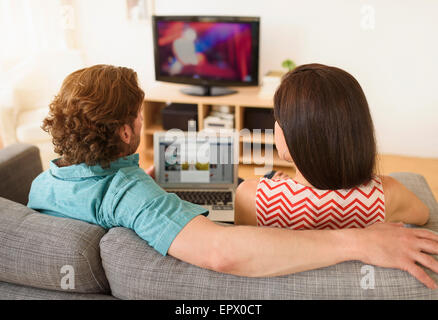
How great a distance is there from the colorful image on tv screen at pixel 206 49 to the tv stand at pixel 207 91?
12 centimetres

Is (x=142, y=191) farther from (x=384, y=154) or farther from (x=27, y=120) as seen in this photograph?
(x=384, y=154)

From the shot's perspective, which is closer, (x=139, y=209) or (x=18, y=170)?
(x=139, y=209)

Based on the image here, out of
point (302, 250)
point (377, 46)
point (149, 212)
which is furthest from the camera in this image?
point (377, 46)

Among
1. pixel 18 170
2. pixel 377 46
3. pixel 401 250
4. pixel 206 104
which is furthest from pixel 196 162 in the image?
pixel 377 46

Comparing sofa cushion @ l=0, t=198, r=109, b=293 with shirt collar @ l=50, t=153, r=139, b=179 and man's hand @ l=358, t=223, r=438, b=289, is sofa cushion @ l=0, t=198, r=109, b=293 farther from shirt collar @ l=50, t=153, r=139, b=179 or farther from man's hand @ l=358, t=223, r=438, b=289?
man's hand @ l=358, t=223, r=438, b=289

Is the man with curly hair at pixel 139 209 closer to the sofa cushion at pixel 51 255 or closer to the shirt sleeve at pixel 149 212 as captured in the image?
the shirt sleeve at pixel 149 212

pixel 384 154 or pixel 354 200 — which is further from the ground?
pixel 354 200

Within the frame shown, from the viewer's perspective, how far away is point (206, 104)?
3.37 meters

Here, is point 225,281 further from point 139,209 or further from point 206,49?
point 206,49

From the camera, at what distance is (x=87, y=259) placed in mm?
840

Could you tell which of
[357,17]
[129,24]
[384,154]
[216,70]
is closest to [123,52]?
[129,24]

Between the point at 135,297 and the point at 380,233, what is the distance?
512 mm

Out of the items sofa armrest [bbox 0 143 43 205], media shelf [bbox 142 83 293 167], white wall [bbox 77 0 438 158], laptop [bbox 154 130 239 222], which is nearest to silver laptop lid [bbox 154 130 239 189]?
laptop [bbox 154 130 239 222]

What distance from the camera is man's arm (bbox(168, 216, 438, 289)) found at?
2.60 ft
